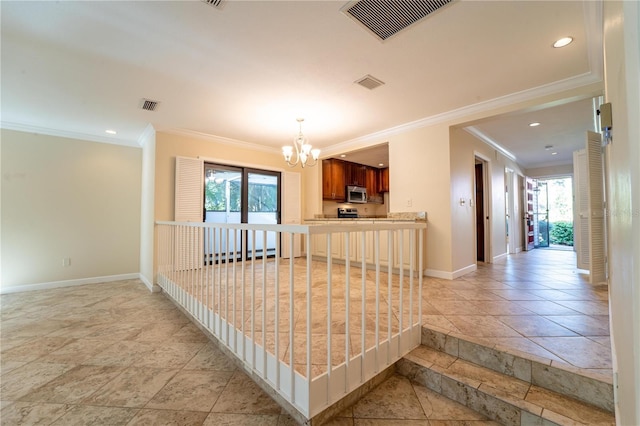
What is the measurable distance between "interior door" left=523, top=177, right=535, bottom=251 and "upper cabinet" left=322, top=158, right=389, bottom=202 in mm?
3762

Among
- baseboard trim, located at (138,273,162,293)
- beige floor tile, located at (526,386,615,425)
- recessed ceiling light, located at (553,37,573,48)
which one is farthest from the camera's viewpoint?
baseboard trim, located at (138,273,162,293)

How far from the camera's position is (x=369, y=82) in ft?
8.90

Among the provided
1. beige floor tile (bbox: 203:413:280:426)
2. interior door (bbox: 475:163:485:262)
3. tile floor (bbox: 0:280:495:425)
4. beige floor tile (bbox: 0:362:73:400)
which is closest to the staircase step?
tile floor (bbox: 0:280:495:425)

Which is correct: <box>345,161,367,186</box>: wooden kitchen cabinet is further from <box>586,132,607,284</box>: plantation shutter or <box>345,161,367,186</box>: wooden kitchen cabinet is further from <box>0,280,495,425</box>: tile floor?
<box>0,280,495,425</box>: tile floor

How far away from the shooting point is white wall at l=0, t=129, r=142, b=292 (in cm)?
367

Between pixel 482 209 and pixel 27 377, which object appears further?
pixel 482 209

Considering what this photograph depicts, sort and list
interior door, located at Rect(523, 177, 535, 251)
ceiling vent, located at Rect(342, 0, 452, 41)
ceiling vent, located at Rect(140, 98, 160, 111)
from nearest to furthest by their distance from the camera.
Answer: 1. ceiling vent, located at Rect(342, 0, 452, 41)
2. ceiling vent, located at Rect(140, 98, 160, 111)
3. interior door, located at Rect(523, 177, 535, 251)

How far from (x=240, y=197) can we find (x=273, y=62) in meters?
2.99

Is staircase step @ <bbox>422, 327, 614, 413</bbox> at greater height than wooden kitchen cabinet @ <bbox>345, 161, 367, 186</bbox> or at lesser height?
lesser

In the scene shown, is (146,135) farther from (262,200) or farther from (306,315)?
(306,315)

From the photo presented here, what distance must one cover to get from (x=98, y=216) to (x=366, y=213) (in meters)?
5.91

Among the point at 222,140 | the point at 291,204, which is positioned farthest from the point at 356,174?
the point at 222,140

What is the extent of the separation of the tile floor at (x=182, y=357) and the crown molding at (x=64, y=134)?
2.58m

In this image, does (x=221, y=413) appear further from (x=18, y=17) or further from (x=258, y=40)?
(x=18, y=17)
